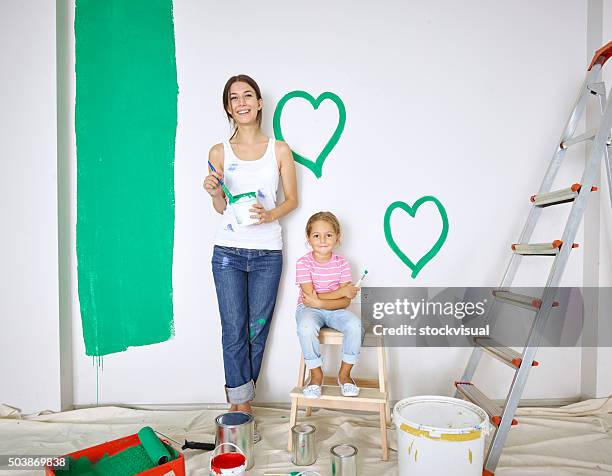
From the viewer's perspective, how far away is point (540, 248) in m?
1.72

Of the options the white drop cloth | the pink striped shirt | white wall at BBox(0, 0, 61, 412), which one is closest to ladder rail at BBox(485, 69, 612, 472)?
the white drop cloth

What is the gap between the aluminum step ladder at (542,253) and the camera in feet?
5.04

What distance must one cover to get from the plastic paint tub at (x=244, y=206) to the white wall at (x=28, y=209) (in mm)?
970

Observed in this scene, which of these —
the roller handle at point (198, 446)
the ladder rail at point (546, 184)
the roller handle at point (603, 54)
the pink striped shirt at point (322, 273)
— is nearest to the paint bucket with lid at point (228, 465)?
the roller handle at point (198, 446)

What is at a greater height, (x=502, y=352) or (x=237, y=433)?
(x=502, y=352)

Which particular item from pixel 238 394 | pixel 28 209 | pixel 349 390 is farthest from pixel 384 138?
pixel 28 209

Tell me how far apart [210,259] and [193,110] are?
28.6 inches

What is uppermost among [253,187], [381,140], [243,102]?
[243,102]

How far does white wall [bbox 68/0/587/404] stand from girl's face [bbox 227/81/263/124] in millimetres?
190

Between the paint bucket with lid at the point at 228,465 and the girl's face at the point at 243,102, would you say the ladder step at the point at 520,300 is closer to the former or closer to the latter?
the paint bucket with lid at the point at 228,465

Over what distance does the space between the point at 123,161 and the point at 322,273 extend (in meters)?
1.10

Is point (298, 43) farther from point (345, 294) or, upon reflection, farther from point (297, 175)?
point (345, 294)

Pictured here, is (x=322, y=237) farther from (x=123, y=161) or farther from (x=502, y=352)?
(x=123, y=161)

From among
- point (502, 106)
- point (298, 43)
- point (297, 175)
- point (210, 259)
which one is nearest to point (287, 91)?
point (298, 43)
